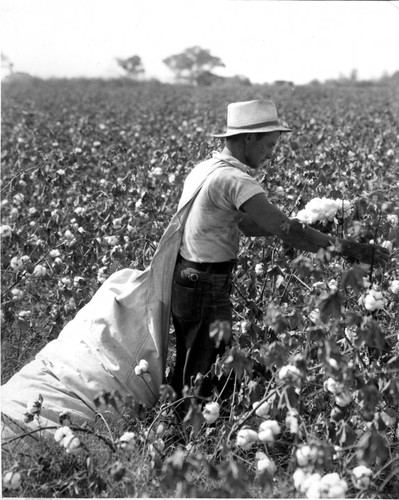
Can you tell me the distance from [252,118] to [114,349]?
90cm

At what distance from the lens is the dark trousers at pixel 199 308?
2.86m

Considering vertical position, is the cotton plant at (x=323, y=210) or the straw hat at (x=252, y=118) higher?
the straw hat at (x=252, y=118)

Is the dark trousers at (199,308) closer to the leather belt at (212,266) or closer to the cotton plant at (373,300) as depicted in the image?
the leather belt at (212,266)

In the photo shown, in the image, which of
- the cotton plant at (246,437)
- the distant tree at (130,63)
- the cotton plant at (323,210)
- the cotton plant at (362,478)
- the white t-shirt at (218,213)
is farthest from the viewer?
the distant tree at (130,63)

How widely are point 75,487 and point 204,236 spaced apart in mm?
925

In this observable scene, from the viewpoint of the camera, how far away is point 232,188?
264cm

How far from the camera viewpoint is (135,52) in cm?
989

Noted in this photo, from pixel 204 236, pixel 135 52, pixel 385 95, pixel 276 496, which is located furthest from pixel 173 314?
pixel 385 95

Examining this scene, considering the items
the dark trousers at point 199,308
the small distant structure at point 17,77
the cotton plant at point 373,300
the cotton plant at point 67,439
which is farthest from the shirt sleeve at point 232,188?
the small distant structure at point 17,77

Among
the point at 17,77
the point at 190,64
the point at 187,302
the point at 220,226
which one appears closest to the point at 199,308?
the point at 187,302

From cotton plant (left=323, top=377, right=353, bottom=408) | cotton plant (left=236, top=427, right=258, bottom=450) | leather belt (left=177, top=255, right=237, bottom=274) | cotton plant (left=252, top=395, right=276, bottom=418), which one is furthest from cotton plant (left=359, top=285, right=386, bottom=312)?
leather belt (left=177, top=255, right=237, bottom=274)

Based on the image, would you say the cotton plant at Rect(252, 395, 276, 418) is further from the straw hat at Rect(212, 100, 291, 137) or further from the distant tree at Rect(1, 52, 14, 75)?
the distant tree at Rect(1, 52, 14, 75)

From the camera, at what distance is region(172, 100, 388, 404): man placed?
262cm

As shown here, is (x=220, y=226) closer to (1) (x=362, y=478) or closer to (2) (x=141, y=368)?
(2) (x=141, y=368)
